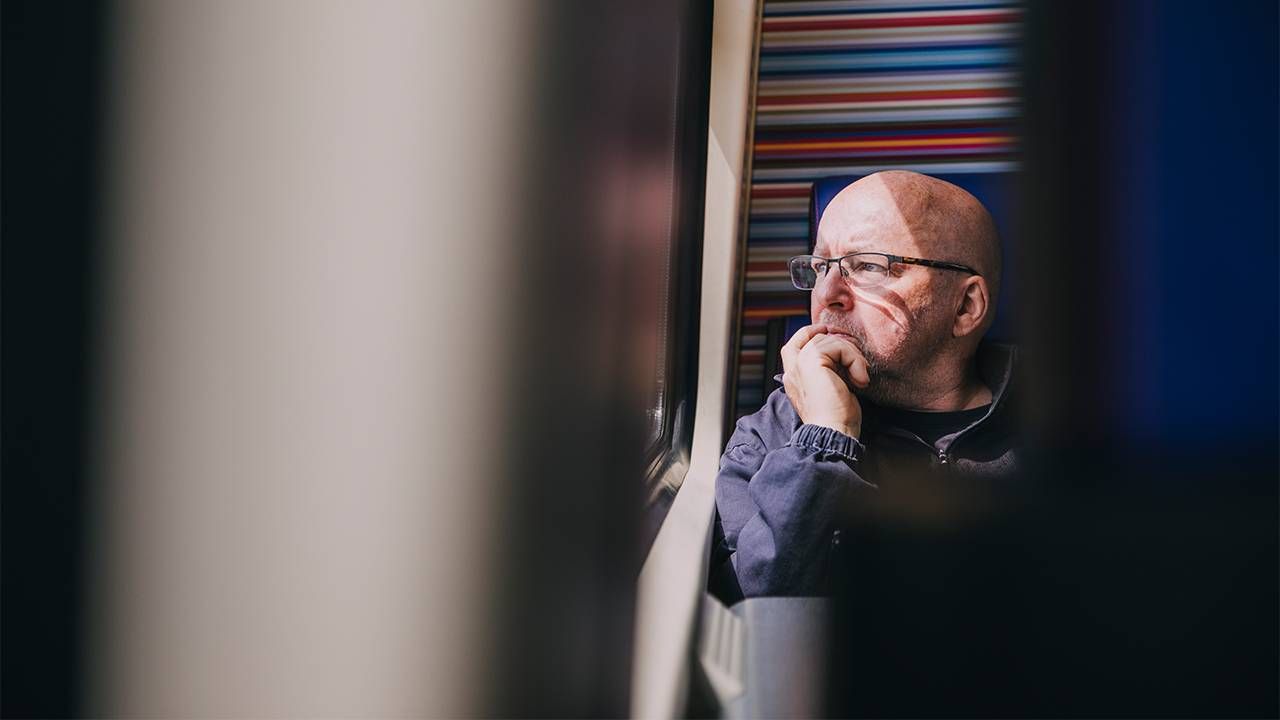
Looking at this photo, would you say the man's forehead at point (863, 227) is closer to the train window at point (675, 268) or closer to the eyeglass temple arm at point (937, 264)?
the eyeglass temple arm at point (937, 264)

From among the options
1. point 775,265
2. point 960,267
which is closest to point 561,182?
point 960,267

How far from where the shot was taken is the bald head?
1569mm

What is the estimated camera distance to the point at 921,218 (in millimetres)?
1636

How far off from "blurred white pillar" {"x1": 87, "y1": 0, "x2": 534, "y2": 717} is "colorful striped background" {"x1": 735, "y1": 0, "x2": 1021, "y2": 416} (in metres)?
1.59

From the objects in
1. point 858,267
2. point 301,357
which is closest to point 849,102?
point 858,267

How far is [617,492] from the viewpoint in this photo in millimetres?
595

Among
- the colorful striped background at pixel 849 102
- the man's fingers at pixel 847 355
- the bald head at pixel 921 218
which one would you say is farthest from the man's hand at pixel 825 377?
the colorful striped background at pixel 849 102

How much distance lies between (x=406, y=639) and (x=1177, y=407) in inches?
21.1

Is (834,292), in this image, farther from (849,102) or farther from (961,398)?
(849,102)

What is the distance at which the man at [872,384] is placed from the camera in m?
1.27

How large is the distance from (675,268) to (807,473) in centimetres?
39

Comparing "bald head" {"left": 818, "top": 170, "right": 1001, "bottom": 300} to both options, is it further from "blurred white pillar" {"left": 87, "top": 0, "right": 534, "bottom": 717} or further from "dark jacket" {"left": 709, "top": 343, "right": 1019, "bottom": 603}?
"blurred white pillar" {"left": 87, "top": 0, "right": 534, "bottom": 717}

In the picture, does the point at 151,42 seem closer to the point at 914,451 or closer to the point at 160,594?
the point at 160,594

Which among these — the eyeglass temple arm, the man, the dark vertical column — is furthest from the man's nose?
the dark vertical column
